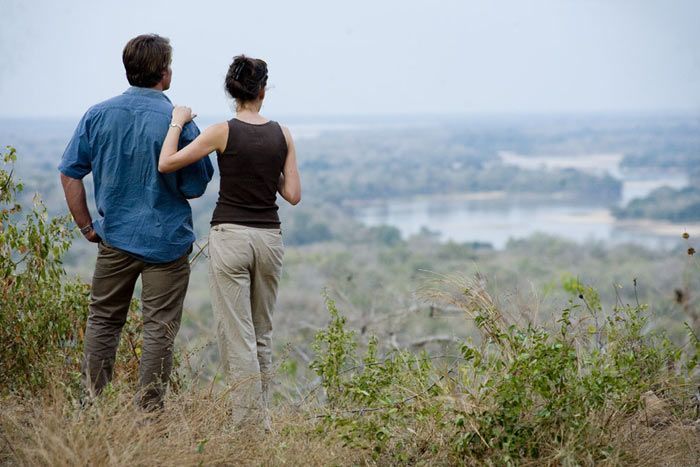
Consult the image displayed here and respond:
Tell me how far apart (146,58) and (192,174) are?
0.49 meters

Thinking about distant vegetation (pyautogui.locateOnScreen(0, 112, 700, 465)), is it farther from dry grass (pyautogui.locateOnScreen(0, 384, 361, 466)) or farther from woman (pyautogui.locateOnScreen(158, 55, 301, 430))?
woman (pyautogui.locateOnScreen(158, 55, 301, 430))

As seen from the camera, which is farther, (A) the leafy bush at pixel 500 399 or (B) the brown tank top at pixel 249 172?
(B) the brown tank top at pixel 249 172

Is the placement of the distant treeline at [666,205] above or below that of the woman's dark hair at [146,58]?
below

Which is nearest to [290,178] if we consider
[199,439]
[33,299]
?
[199,439]

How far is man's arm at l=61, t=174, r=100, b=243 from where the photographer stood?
135 inches

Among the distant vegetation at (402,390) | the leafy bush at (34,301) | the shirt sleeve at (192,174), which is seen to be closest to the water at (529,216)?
the distant vegetation at (402,390)

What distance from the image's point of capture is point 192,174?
11.3 feet

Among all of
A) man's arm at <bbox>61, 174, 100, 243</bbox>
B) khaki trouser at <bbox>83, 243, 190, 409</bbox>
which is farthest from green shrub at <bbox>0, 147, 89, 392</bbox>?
man's arm at <bbox>61, 174, 100, 243</bbox>

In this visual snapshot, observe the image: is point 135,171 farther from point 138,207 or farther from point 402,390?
point 402,390

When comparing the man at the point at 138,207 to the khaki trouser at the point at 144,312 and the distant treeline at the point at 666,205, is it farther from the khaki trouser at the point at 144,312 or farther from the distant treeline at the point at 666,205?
the distant treeline at the point at 666,205

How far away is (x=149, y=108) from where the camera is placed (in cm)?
340

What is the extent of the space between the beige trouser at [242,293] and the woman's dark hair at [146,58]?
0.67 m

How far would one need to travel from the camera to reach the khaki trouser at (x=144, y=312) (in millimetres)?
3438

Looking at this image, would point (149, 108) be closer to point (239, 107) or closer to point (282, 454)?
point (239, 107)
